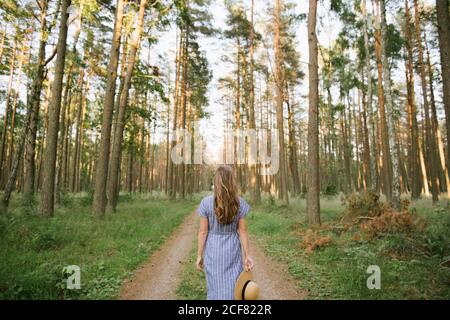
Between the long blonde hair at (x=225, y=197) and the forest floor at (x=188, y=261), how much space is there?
2.42 m

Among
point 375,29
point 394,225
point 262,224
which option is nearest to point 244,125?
point 375,29

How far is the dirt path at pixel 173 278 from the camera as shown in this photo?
471 centimetres

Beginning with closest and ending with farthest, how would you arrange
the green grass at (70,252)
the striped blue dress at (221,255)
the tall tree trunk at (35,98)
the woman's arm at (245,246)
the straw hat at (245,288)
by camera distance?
the straw hat at (245,288), the striped blue dress at (221,255), the woman's arm at (245,246), the green grass at (70,252), the tall tree trunk at (35,98)

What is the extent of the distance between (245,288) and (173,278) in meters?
3.33

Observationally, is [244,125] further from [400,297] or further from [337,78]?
[400,297]

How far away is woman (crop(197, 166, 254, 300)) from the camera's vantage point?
305cm

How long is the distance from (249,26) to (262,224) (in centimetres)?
1533

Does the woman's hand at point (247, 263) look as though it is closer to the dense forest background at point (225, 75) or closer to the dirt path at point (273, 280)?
the dirt path at point (273, 280)

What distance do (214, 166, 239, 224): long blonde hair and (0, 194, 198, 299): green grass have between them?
3032 mm

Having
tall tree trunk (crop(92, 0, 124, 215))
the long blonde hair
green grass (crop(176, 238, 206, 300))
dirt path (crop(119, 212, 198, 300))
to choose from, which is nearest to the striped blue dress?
the long blonde hair

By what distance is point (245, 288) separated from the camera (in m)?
2.77

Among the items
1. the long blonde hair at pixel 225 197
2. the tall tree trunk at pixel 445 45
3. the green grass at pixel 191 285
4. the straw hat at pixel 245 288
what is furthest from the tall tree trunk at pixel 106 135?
the tall tree trunk at pixel 445 45

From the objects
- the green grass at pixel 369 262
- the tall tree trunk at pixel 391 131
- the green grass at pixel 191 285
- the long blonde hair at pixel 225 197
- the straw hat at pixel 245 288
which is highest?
the tall tree trunk at pixel 391 131

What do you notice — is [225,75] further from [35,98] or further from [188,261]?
[188,261]
